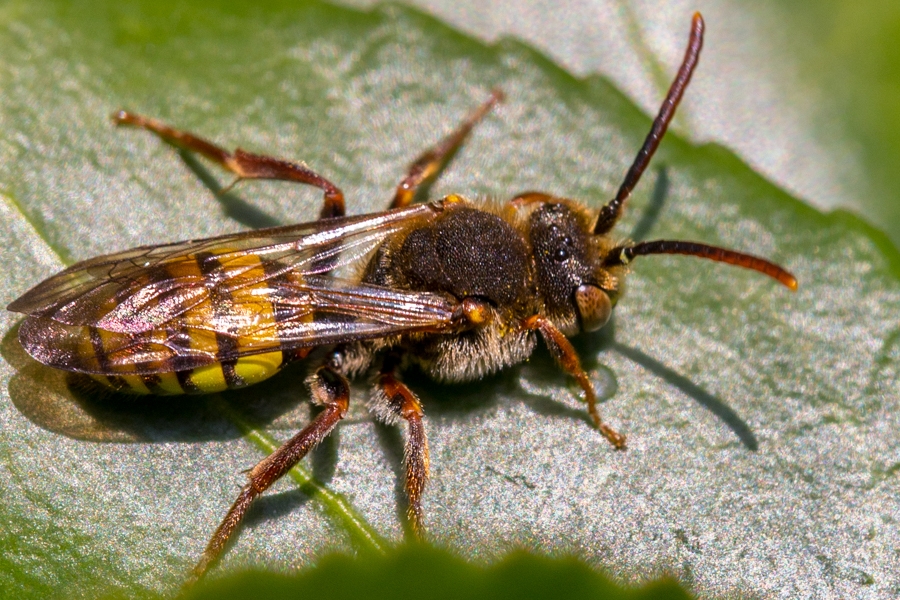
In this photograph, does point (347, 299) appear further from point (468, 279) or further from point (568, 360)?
point (568, 360)

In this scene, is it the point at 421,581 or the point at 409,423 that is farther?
the point at 409,423

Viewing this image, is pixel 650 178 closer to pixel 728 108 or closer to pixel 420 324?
pixel 728 108

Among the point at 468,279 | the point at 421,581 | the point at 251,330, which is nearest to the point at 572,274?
the point at 468,279

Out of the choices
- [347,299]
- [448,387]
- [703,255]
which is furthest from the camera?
[448,387]

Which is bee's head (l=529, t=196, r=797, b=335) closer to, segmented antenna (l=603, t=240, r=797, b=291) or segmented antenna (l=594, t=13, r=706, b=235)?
segmented antenna (l=603, t=240, r=797, b=291)

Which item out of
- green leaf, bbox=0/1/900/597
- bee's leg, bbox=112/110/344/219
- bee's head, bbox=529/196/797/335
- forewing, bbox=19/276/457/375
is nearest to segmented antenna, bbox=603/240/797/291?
bee's head, bbox=529/196/797/335

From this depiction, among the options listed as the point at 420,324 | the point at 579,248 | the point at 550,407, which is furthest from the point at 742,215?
the point at 420,324
